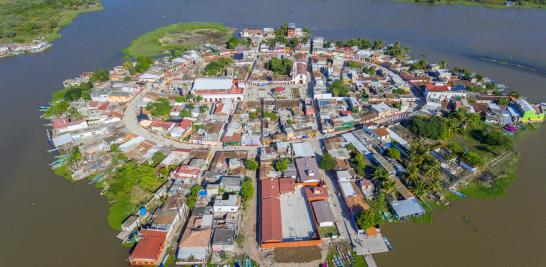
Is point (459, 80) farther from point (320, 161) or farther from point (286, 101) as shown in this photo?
point (320, 161)

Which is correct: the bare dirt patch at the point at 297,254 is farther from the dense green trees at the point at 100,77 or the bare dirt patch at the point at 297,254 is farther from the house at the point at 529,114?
the dense green trees at the point at 100,77

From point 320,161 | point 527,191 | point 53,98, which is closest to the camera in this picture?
point 527,191

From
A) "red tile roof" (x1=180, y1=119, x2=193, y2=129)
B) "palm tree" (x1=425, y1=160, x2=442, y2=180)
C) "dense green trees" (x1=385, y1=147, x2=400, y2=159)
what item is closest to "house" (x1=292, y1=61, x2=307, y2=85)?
"red tile roof" (x1=180, y1=119, x2=193, y2=129)

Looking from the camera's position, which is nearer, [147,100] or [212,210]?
[212,210]

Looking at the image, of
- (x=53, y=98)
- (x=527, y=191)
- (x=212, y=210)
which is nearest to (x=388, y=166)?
(x=527, y=191)

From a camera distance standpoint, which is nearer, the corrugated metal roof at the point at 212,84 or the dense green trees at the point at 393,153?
→ the dense green trees at the point at 393,153

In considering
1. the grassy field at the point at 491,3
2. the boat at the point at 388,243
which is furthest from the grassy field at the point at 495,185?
the grassy field at the point at 491,3

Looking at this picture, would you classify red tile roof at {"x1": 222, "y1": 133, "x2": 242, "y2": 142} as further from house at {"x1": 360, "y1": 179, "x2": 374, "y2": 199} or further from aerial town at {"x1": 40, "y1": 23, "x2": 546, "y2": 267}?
house at {"x1": 360, "y1": 179, "x2": 374, "y2": 199}
